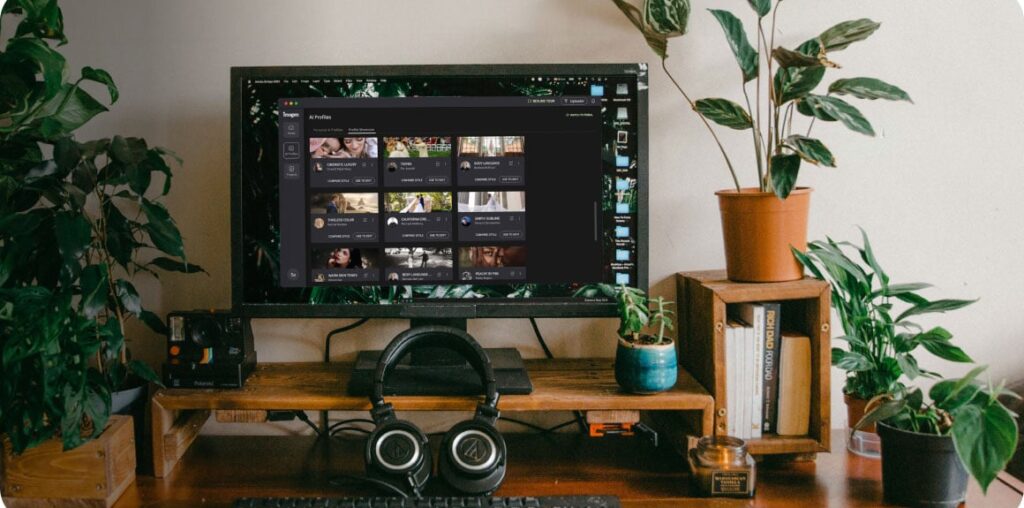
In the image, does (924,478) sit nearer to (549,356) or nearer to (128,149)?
(549,356)

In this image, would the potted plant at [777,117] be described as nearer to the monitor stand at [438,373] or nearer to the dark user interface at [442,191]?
the dark user interface at [442,191]

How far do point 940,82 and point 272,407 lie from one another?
1308 millimetres

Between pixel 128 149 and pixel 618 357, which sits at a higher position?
pixel 128 149

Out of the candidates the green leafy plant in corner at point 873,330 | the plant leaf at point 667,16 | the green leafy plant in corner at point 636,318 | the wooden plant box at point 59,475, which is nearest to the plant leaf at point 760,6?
the plant leaf at point 667,16

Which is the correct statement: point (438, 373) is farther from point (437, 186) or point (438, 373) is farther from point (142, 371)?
point (142, 371)

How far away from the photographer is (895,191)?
4.87 feet

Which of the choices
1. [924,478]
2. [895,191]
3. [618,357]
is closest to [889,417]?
[924,478]

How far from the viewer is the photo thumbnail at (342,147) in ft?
4.24


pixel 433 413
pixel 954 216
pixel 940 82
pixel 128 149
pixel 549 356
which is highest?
pixel 940 82

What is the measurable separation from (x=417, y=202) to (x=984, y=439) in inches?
34.0

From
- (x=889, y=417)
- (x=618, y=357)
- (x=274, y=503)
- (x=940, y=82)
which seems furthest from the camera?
(x=940, y=82)

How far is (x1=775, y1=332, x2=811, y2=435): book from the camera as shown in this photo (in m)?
1.25

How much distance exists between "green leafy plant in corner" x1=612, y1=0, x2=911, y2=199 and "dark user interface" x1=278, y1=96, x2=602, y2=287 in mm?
180

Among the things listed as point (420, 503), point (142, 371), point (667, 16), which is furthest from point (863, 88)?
point (142, 371)
